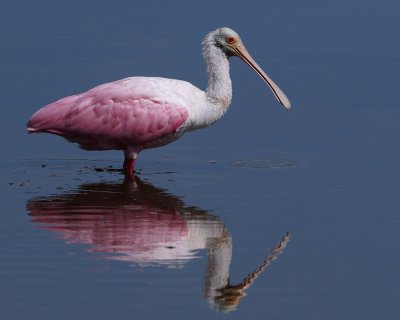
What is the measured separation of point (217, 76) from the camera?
1433 cm

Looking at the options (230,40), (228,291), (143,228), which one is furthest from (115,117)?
(228,291)

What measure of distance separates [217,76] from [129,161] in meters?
1.15

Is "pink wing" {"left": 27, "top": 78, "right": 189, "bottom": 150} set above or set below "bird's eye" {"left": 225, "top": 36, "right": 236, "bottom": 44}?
below

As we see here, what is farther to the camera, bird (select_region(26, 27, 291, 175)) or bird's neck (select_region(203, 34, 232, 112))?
bird's neck (select_region(203, 34, 232, 112))

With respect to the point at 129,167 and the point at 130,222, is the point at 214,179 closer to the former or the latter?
the point at 129,167

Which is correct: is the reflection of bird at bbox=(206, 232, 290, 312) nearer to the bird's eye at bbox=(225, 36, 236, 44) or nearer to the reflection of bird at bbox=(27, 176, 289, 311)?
the reflection of bird at bbox=(27, 176, 289, 311)

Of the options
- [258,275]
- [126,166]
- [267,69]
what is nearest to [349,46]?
[267,69]

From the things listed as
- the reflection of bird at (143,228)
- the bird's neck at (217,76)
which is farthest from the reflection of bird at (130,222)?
the bird's neck at (217,76)

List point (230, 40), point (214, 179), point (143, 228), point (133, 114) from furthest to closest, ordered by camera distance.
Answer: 1. point (230, 40)
2. point (133, 114)
3. point (214, 179)
4. point (143, 228)

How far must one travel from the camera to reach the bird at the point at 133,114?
14.0 m

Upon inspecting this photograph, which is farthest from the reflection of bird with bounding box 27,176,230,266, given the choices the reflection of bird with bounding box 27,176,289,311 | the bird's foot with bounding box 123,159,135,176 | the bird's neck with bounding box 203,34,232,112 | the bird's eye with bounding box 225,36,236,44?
the bird's eye with bounding box 225,36,236,44

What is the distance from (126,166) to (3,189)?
Result: 1.47 m

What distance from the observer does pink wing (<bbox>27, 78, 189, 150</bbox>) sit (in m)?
13.9

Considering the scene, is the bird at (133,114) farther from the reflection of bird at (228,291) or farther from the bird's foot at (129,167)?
the reflection of bird at (228,291)
